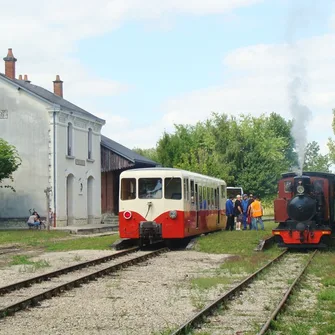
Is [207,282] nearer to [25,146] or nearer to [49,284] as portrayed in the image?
[49,284]

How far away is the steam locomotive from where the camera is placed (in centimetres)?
2102

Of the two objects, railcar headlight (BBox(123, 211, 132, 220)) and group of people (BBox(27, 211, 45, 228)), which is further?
group of people (BBox(27, 211, 45, 228))

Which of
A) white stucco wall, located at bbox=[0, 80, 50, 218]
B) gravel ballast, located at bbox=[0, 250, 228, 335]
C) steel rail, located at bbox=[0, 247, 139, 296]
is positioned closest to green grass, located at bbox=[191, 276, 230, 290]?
gravel ballast, located at bbox=[0, 250, 228, 335]

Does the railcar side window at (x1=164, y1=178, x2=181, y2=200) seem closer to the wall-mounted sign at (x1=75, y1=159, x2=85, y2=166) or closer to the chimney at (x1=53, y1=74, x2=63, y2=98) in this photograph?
the wall-mounted sign at (x1=75, y1=159, x2=85, y2=166)

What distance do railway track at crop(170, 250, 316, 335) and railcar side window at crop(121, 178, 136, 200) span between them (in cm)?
794

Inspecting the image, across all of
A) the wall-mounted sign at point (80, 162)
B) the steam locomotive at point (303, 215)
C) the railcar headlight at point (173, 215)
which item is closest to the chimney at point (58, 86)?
the wall-mounted sign at point (80, 162)

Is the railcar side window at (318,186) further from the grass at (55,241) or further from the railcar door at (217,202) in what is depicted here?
the railcar door at (217,202)

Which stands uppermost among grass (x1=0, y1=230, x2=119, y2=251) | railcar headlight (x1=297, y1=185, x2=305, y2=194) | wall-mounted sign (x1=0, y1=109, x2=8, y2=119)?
wall-mounted sign (x1=0, y1=109, x2=8, y2=119)

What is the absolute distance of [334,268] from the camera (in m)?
16.6

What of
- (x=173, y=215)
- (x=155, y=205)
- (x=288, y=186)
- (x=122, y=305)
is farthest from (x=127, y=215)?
(x=122, y=305)

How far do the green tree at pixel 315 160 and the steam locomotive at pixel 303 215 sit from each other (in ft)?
184

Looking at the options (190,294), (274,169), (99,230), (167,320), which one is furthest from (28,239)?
(274,169)

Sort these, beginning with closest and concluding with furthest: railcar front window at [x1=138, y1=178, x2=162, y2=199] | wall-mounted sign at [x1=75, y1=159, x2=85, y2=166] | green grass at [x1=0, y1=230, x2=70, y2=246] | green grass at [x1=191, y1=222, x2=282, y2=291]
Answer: green grass at [x1=191, y1=222, x2=282, y2=291] < railcar front window at [x1=138, y1=178, x2=162, y2=199] < green grass at [x1=0, y1=230, x2=70, y2=246] < wall-mounted sign at [x1=75, y1=159, x2=85, y2=166]

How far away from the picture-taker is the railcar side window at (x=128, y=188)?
2281cm
